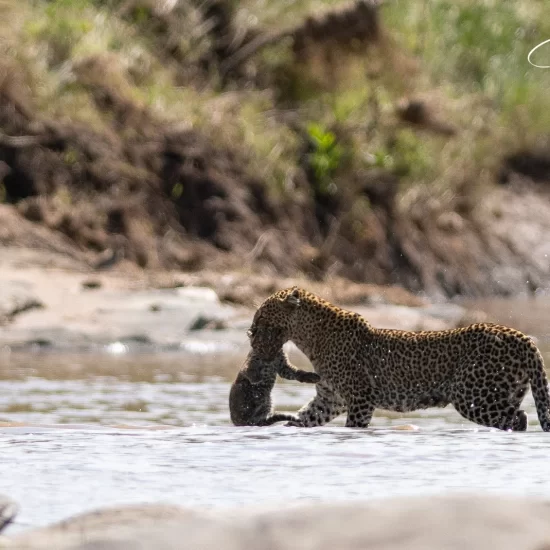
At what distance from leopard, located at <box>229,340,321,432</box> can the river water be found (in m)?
0.50

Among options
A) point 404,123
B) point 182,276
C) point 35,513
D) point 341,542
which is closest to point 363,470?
point 35,513

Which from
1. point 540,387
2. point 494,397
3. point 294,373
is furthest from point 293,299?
point 540,387

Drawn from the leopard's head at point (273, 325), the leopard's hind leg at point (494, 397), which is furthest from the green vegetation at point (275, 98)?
the leopard's hind leg at point (494, 397)

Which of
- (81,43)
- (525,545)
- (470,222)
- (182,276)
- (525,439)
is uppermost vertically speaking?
(81,43)

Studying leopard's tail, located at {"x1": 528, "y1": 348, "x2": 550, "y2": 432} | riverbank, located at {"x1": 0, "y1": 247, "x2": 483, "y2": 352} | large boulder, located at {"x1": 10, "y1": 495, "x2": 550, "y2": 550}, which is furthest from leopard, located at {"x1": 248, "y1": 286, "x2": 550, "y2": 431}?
riverbank, located at {"x1": 0, "y1": 247, "x2": 483, "y2": 352}

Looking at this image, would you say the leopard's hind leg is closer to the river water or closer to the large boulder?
the river water

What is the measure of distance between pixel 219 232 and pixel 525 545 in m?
18.9

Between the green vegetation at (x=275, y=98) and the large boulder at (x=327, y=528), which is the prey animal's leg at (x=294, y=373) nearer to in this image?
the large boulder at (x=327, y=528)

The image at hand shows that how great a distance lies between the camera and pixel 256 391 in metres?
11.2

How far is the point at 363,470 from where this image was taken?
8258 mm

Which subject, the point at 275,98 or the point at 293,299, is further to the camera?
the point at 275,98

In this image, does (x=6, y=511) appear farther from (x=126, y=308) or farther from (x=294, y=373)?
(x=126, y=308)

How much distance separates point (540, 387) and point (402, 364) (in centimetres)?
96

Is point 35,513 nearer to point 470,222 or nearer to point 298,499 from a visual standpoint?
point 298,499
